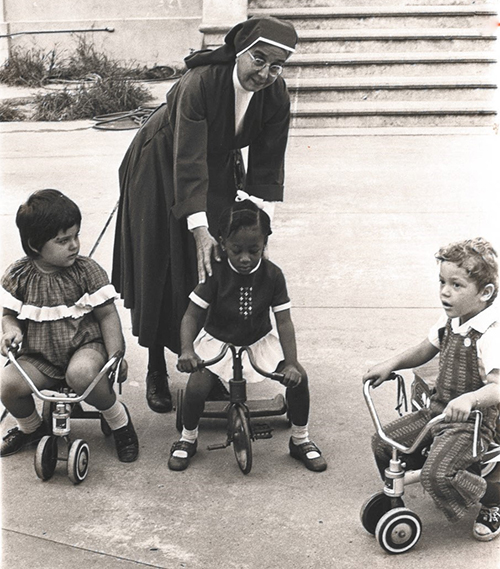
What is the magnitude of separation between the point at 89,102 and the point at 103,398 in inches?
321

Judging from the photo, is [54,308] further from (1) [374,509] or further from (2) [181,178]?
(1) [374,509]

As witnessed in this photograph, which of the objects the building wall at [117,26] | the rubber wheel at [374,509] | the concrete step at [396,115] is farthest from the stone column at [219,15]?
the rubber wheel at [374,509]

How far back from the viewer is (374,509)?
9.83 feet

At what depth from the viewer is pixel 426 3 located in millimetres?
11242

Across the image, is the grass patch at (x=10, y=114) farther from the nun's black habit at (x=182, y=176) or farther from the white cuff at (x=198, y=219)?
the white cuff at (x=198, y=219)

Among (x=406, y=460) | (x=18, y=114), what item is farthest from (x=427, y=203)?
(x=18, y=114)

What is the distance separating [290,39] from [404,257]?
9.33 ft

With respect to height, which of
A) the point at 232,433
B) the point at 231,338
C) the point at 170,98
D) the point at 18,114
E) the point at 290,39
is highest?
the point at 290,39

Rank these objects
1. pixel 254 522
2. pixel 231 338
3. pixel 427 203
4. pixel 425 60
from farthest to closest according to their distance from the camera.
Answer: pixel 425 60 < pixel 427 203 < pixel 231 338 < pixel 254 522

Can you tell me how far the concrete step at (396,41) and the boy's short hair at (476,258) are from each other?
26.8ft

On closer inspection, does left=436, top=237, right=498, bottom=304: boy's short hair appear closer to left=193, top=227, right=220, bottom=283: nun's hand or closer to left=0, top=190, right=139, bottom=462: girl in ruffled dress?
left=193, top=227, right=220, bottom=283: nun's hand

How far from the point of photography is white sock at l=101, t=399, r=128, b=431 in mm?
3615

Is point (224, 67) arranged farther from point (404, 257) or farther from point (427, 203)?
point (427, 203)

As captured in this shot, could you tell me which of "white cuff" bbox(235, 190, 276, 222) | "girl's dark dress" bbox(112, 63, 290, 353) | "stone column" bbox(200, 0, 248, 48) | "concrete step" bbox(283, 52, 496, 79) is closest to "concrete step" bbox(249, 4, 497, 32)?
"stone column" bbox(200, 0, 248, 48)
